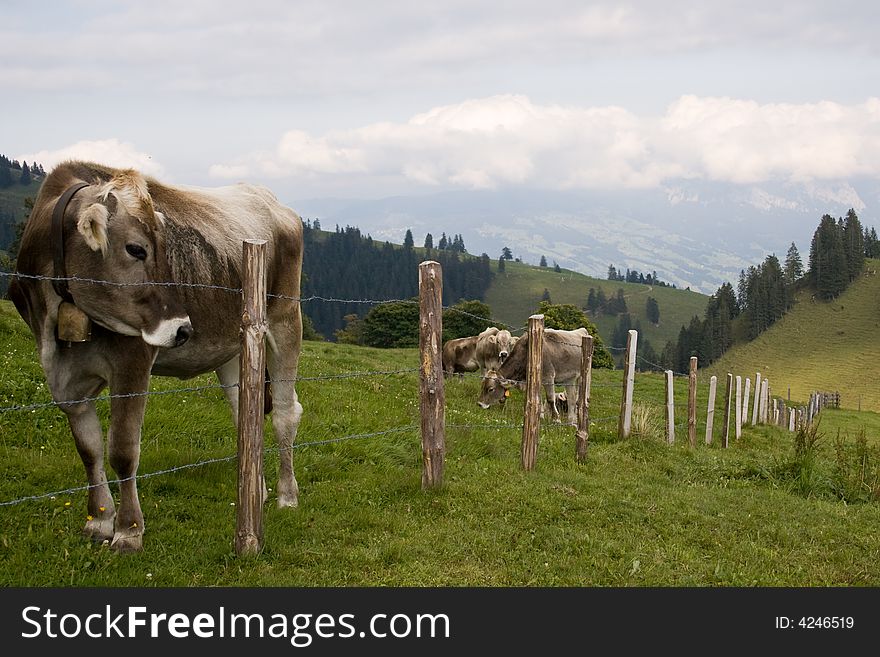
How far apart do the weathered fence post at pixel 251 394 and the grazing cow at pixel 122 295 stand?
0.59 m

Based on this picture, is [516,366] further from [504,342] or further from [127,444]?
→ [127,444]

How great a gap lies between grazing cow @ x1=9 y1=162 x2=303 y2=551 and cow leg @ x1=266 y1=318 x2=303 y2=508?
71cm

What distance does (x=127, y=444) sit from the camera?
634cm

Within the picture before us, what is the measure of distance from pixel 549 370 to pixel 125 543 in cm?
1396

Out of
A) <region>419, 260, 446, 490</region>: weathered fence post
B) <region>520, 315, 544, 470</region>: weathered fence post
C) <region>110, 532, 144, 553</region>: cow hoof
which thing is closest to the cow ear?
<region>110, 532, 144, 553</region>: cow hoof

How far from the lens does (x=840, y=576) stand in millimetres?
7117

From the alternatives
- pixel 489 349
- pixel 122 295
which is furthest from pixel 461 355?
pixel 122 295

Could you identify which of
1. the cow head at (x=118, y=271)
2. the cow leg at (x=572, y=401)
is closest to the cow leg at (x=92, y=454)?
the cow head at (x=118, y=271)

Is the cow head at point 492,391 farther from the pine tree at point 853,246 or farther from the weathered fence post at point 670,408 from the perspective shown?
the pine tree at point 853,246

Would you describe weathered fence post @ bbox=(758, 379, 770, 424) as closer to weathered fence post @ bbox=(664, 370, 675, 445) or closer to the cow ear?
weathered fence post @ bbox=(664, 370, 675, 445)

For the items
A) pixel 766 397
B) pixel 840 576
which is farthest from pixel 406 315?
pixel 840 576

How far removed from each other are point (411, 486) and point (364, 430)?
316cm

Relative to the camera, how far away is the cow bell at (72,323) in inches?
228
